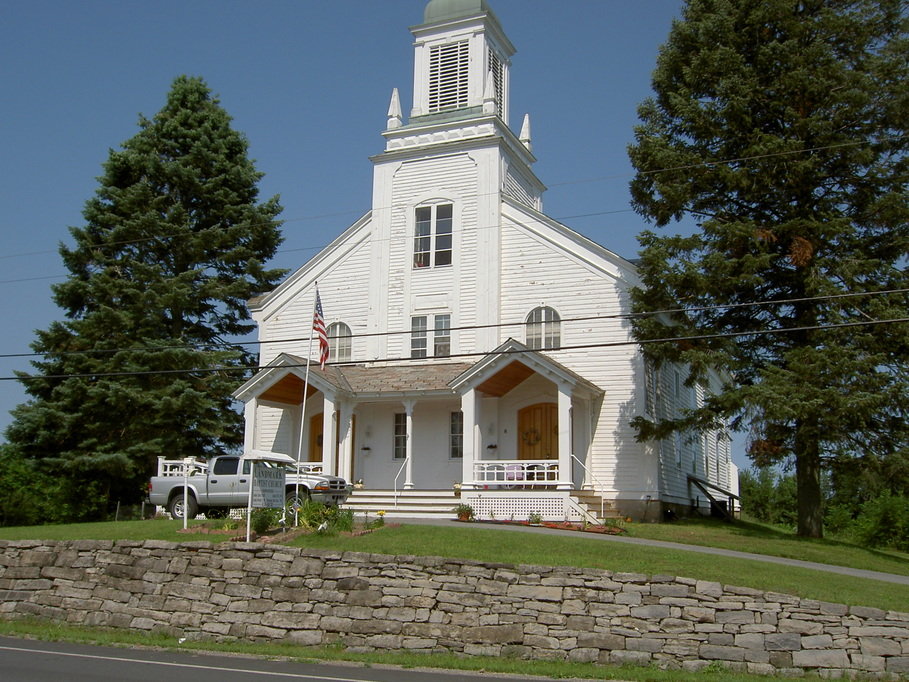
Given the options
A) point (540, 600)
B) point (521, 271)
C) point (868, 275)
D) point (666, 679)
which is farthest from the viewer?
point (521, 271)

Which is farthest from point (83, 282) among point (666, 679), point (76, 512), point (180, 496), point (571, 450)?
point (666, 679)

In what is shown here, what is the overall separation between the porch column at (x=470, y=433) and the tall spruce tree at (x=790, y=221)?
4401mm

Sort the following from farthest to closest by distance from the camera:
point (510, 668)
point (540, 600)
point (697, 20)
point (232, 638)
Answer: point (697, 20)
point (232, 638)
point (540, 600)
point (510, 668)

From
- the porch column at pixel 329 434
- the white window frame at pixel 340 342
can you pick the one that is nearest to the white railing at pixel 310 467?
the porch column at pixel 329 434

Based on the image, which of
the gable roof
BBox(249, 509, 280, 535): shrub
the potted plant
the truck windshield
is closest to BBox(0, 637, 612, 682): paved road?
BBox(249, 509, 280, 535): shrub

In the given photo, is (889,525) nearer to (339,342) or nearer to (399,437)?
(399,437)

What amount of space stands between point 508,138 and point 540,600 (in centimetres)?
1813

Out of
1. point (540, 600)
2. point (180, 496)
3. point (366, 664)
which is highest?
point (180, 496)

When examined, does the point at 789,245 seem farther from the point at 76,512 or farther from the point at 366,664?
the point at 76,512

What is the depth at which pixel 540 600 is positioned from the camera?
13766 mm

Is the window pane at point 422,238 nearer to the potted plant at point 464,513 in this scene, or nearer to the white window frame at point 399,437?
the white window frame at point 399,437

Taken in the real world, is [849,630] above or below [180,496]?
below

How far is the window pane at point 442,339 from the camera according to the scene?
2684 centimetres

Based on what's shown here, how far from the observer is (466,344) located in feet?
87.5
